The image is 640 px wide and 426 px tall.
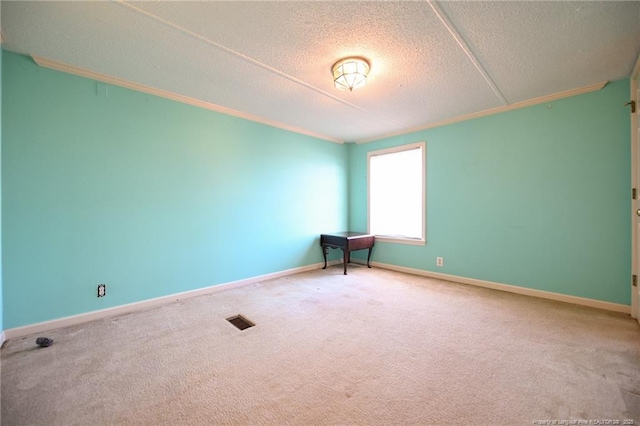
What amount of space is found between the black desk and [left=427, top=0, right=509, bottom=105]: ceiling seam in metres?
2.55

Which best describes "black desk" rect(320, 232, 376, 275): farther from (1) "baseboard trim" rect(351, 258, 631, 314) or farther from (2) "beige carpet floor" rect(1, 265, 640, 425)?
(2) "beige carpet floor" rect(1, 265, 640, 425)

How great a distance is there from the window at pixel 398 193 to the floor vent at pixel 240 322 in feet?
9.06

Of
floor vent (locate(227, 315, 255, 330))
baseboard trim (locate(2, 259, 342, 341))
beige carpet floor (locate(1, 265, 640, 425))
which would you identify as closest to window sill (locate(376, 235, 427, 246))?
beige carpet floor (locate(1, 265, 640, 425))

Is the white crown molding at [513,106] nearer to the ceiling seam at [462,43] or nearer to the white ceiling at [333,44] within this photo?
the white ceiling at [333,44]

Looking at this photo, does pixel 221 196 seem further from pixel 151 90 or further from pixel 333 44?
pixel 333 44

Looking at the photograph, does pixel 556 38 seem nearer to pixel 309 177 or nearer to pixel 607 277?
pixel 607 277

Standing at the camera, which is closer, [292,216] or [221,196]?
[221,196]

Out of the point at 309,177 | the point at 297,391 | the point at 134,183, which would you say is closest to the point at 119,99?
the point at 134,183

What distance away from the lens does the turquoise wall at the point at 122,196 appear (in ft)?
7.11

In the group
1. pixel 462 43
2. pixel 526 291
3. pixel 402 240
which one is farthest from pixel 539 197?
pixel 462 43

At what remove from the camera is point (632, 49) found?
81.2 inches

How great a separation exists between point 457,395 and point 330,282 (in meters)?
2.29

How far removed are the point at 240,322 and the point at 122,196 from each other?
67.9 inches

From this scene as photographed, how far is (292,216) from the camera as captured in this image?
162 inches
